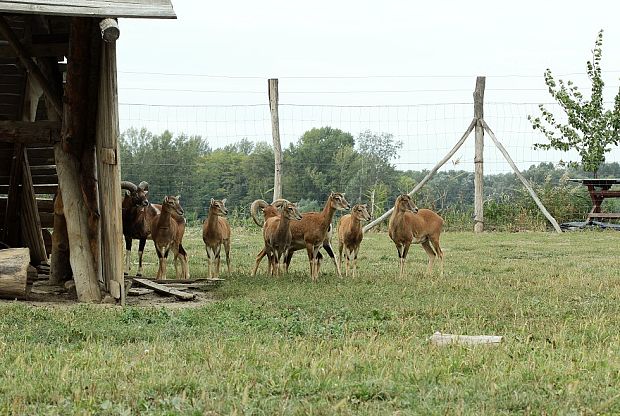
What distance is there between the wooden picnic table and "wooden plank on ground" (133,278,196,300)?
17018mm

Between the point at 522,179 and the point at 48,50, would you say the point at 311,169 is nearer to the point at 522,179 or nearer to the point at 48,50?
the point at 522,179

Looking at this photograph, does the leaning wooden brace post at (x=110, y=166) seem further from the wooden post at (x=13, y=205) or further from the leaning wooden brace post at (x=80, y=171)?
the wooden post at (x=13, y=205)

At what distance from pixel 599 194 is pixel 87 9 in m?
20.3

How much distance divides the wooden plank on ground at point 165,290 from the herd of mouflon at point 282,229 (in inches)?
58.5

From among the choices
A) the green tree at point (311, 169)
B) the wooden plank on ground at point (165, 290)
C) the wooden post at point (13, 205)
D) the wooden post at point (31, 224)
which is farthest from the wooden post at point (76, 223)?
the green tree at point (311, 169)

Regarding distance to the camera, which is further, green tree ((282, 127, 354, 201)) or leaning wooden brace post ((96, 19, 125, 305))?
green tree ((282, 127, 354, 201))

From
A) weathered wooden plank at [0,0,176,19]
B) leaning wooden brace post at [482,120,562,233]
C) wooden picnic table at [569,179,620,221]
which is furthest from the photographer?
wooden picnic table at [569,179,620,221]

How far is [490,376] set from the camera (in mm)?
7047

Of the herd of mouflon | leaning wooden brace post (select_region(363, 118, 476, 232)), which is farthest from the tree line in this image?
the herd of mouflon

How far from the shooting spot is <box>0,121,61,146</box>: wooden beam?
13.0 m

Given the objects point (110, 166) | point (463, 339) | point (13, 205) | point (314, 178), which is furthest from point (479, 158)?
point (463, 339)

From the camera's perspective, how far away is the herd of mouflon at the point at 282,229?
15844mm

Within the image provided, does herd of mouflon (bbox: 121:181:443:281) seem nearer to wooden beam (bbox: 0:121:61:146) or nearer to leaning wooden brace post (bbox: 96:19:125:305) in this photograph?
leaning wooden brace post (bbox: 96:19:125:305)

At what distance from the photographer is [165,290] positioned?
1357 centimetres
